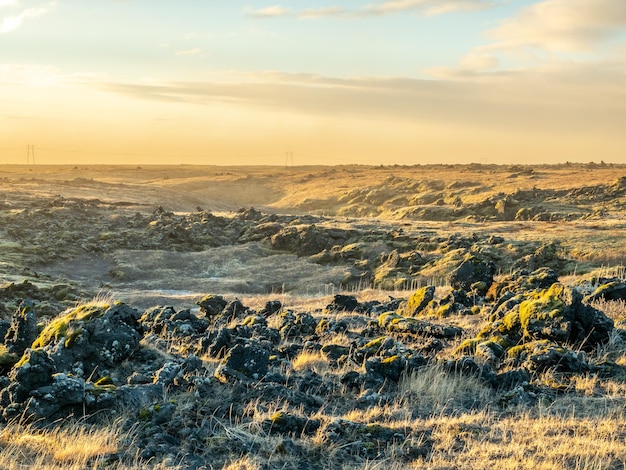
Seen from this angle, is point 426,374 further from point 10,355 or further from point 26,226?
point 26,226

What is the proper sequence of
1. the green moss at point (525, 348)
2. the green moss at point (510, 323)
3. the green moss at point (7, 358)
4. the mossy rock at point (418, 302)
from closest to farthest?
the green moss at point (7, 358), the green moss at point (525, 348), the green moss at point (510, 323), the mossy rock at point (418, 302)

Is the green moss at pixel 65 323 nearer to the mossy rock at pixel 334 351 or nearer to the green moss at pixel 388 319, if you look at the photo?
the mossy rock at pixel 334 351

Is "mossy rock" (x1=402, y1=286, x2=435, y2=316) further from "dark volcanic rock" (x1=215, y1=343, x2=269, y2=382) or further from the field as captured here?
"dark volcanic rock" (x1=215, y1=343, x2=269, y2=382)

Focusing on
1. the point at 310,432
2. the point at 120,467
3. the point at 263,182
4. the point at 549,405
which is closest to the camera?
the point at 120,467

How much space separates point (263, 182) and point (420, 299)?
90.4 metres

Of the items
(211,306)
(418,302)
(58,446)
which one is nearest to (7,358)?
(58,446)

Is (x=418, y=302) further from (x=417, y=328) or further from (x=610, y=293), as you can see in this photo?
(x=610, y=293)

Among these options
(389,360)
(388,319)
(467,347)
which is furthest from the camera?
(388,319)

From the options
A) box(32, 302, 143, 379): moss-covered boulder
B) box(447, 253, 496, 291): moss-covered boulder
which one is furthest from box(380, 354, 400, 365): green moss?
box(447, 253, 496, 291): moss-covered boulder

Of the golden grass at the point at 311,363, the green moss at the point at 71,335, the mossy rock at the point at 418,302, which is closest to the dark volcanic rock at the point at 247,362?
the golden grass at the point at 311,363

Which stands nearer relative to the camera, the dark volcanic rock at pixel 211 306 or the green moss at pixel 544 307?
the green moss at pixel 544 307

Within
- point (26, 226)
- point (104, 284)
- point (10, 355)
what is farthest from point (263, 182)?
point (10, 355)

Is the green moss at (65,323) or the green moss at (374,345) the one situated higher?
the green moss at (65,323)

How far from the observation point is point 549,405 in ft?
26.5
